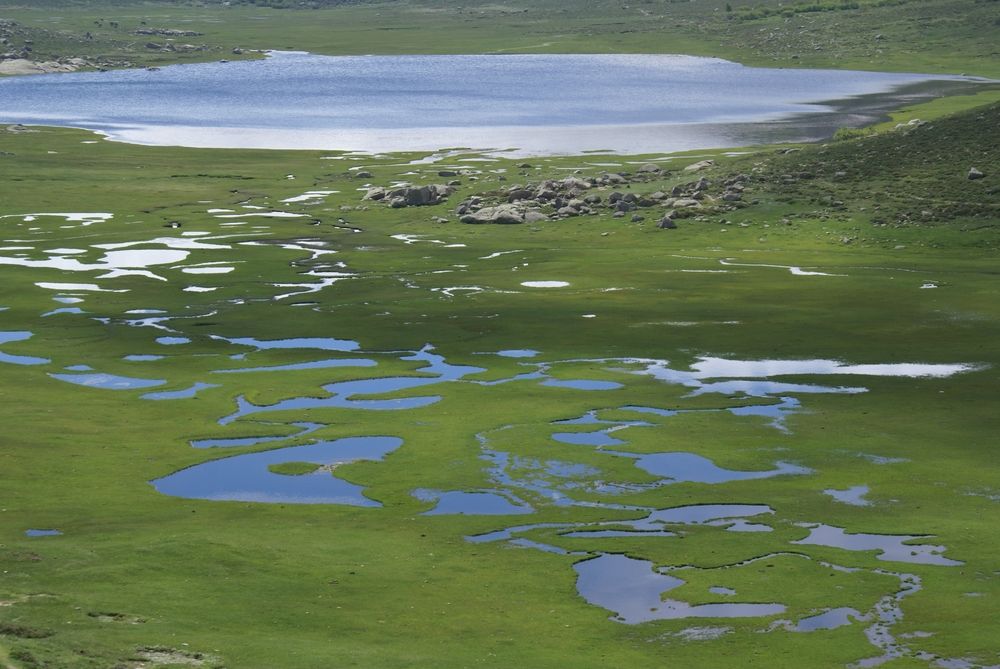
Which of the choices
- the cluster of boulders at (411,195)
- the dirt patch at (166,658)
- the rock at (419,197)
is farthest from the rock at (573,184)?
the dirt patch at (166,658)

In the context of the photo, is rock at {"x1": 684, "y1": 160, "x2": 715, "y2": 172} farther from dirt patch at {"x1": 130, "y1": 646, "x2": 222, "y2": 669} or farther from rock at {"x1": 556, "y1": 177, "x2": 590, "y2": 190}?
dirt patch at {"x1": 130, "y1": 646, "x2": 222, "y2": 669}

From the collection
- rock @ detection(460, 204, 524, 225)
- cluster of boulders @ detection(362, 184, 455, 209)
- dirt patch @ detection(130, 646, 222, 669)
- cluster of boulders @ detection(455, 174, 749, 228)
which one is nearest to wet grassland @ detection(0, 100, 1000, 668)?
dirt patch @ detection(130, 646, 222, 669)

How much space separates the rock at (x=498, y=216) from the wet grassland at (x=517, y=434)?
9.48ft

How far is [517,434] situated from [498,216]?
65416mm

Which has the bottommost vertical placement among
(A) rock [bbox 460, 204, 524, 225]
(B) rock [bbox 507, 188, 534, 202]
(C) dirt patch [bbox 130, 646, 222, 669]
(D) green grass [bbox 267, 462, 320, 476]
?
(A) rock [bbox 460, 204, 524, 225]

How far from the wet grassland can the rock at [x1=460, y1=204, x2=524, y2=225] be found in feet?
9.48

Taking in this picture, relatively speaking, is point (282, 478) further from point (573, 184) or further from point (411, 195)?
point (573, 184)

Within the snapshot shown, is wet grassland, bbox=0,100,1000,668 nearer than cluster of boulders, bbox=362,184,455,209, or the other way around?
wet grassland, bbox=0,100,1000,668

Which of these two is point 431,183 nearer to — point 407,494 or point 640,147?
point 640,147

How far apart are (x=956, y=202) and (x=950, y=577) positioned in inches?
2987

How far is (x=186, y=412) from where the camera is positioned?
58.1 metres

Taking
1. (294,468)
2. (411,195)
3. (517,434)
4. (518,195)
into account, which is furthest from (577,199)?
(294,468)

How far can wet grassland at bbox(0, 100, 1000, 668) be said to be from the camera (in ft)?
111

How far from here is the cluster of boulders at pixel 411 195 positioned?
124 meters
